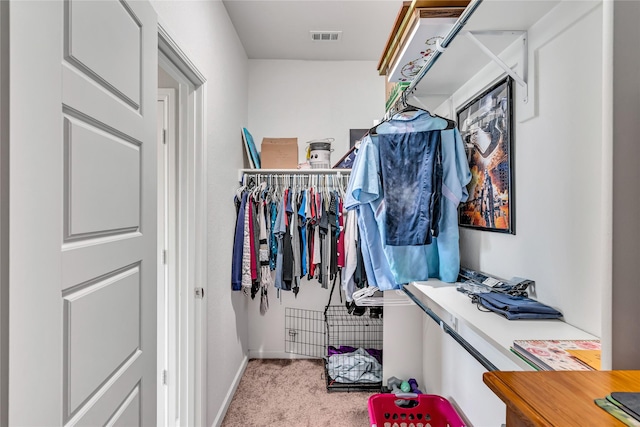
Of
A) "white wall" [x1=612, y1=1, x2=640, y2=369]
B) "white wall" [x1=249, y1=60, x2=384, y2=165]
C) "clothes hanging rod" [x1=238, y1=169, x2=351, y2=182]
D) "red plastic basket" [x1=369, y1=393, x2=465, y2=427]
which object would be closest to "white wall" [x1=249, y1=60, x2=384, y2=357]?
"white wall" [x1=249, y1=60, x2=384, y2=165]

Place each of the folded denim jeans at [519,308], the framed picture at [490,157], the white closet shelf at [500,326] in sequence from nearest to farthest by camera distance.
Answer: the white closet shelf at [500,326] → the folded denim jeans at [519,308] → the framed picture at [490,157]

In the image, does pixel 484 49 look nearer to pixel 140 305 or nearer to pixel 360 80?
pixel 140 305

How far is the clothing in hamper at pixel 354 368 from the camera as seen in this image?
2475mm

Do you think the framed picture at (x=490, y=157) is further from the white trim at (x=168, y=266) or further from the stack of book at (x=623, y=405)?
the white trim at (x=168, y=266)

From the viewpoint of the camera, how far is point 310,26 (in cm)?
249

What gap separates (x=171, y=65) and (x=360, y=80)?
1.97m

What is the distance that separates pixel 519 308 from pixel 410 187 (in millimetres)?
747

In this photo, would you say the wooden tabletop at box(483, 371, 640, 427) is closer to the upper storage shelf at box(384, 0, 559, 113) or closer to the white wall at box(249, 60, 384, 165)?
the upper storage shelf at box(384, 0, 559, 113)

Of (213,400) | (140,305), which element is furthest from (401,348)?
(140,305)

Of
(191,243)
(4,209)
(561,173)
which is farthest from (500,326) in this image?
(191,243)

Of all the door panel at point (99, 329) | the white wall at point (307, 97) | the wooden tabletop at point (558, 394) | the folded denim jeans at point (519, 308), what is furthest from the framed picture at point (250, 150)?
the wooden tabletop at point (558, 394)

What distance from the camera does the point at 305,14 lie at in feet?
7.63

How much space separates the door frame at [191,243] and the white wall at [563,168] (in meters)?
1.57

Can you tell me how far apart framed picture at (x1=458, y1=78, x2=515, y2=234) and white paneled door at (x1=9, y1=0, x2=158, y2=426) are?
1.38 m
